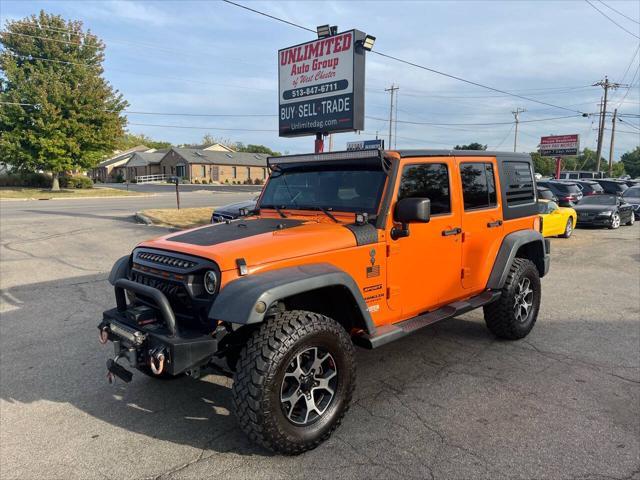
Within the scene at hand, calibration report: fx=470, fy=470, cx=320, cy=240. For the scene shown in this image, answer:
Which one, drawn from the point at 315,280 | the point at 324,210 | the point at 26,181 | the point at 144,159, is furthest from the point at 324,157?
the point at 144,159

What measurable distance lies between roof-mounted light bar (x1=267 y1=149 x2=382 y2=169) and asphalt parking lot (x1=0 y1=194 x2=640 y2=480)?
6.39 ft

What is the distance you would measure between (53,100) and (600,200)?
34.0 m

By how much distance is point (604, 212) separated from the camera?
53.7 feet

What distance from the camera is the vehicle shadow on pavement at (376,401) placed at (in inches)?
124

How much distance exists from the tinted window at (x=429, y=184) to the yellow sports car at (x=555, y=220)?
392 inches

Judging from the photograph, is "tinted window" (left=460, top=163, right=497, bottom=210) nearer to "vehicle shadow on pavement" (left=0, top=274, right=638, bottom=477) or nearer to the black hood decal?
"vehicle shadow on pavement" (left=0, top=274, right=638, bottom=477)

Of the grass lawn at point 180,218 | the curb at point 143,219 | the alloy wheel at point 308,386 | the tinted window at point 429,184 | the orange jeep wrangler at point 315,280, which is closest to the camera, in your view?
the orange jeep wrangler at point 315,280

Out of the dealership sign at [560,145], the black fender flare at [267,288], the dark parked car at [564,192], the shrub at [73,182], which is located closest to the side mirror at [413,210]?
the black fender flare at [267,288]

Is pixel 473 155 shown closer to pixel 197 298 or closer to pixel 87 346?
pixel 197 298

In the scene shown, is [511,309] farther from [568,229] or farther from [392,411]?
[568,229]

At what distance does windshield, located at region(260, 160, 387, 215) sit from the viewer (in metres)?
3.82

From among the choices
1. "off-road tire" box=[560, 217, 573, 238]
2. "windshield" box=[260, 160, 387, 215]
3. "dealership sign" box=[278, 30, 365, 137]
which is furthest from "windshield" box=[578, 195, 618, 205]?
"windshield" box=[260, 160, 387, 215]

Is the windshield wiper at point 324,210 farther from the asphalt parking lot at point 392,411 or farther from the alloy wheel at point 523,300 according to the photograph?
the alloy wheel at point 523,300

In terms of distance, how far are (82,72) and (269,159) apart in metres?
36.8
